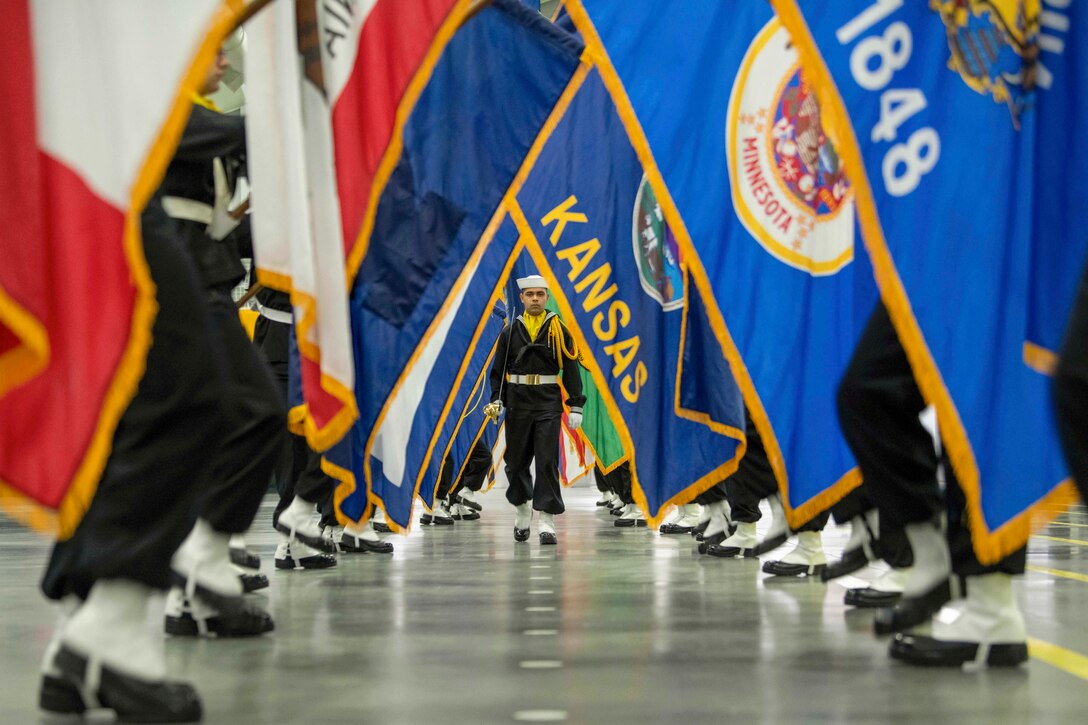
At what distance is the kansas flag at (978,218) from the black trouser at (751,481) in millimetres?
3437

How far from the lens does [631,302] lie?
257 inches

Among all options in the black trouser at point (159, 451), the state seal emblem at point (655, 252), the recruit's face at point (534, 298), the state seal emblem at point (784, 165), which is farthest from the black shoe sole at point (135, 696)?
the recruit's face at point (534, 298)

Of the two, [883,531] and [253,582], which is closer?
[883,531]

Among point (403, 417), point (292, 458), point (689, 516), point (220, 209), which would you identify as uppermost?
point (220, 209)

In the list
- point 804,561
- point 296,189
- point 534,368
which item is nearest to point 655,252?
point 804,561

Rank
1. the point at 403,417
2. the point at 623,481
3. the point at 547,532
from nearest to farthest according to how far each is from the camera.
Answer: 1. the point at 403,417
2. the point at 547,532
3. the point at 623,481

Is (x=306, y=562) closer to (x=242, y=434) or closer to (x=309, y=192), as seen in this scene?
(x=242, y=434)

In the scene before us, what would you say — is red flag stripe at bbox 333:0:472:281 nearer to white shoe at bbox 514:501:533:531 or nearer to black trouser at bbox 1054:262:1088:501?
black trouser at bbox 1054:262:1088:501

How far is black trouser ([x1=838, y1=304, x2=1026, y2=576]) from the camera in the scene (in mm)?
3137

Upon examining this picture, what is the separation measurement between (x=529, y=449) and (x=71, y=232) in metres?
6.54

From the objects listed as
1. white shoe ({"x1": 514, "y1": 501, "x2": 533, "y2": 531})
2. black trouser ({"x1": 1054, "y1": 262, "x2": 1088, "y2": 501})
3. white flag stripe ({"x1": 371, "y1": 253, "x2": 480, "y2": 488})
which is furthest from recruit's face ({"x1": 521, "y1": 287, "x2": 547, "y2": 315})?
black trouser ({"x1": 1054, "y1": 262, "x2": 1088, "y2": 501})

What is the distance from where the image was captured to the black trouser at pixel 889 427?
314 centimetres

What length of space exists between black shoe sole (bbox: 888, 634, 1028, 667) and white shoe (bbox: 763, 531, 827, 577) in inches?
95.4

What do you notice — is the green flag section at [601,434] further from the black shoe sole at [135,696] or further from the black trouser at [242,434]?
the black shoe sole at [135,696]
